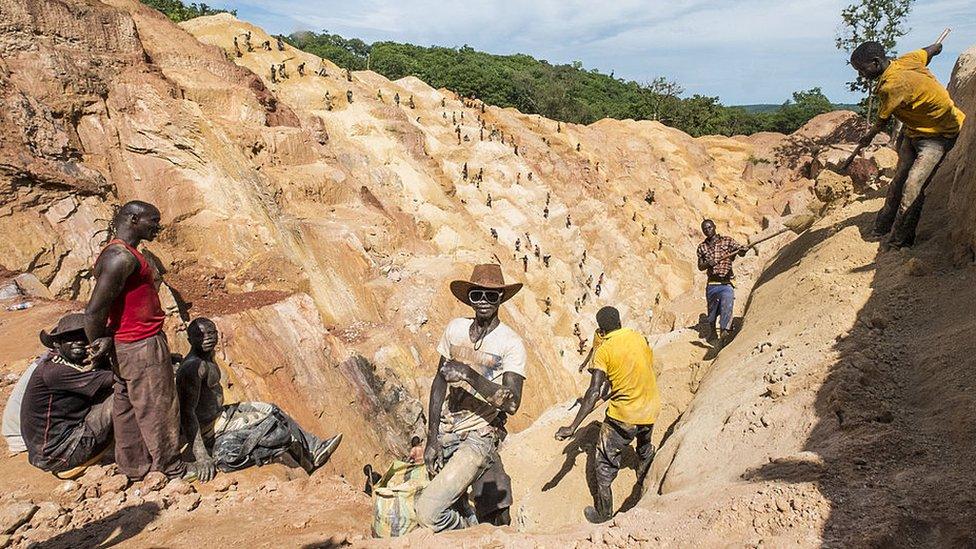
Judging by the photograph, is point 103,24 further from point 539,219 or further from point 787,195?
point 787,195

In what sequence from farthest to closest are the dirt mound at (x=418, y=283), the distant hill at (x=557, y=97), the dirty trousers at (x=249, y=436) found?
1. the distant hill at (x=557, y=97)
2. the dirty trousers at (x=249, y=436)
3. the dirt mound at (x=418, y=283)

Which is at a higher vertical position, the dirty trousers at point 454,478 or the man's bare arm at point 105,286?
the man's bare arm at point 105,286

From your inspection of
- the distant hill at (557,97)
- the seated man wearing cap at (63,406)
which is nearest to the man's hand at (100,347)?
the seated man wearing cap at (63,406)

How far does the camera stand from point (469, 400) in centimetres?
349

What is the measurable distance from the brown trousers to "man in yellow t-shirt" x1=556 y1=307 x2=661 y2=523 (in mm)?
3219

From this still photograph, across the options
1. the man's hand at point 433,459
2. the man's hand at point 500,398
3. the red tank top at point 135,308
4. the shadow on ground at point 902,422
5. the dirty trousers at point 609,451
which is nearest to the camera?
the shadow on ground at point 902,422

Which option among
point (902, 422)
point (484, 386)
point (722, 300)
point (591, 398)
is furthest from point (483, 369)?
point (722, 300)

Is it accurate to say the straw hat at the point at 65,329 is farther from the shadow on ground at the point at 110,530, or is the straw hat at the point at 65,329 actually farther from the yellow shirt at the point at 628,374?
the yellow shirt at the point at 628,374

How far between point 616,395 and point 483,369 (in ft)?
5.77

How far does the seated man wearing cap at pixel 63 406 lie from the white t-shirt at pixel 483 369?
2.84 meters

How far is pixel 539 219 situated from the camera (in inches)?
789

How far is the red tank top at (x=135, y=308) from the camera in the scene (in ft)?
12.1

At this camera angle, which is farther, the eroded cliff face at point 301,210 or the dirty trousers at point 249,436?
the eroded cliff face at point 301,210

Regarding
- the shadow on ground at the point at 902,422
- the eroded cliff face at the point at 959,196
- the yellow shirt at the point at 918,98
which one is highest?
the yellow shirt at the point at 918,98
